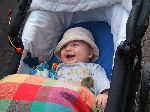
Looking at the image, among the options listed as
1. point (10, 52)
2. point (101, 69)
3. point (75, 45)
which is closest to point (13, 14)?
point (75, 45)

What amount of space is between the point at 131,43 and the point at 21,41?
73 cm

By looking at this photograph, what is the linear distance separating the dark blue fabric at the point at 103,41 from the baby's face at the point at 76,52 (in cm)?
8

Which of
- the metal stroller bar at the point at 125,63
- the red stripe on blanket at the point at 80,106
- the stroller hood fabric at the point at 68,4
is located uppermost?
the stroller hood fabric at the point at 68,4

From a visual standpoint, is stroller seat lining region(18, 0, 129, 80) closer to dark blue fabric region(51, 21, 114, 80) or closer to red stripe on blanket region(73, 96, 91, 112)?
dark blue fabric region(51, 21, 114, 80)

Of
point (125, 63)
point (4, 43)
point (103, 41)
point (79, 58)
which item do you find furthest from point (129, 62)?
point (4, 43)

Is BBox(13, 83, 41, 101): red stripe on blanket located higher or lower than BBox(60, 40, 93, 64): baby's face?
lower

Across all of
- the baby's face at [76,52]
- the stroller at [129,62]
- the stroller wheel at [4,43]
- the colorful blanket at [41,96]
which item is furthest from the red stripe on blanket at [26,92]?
the stroller wheel at [4,43]

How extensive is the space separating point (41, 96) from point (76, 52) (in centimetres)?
63

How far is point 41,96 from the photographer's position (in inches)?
64.1

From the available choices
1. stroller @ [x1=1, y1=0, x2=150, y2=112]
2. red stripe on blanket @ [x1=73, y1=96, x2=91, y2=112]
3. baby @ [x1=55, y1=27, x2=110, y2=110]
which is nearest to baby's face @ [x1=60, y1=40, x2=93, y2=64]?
baby @ [x1=55, y1=27, x2=110, y2=110]

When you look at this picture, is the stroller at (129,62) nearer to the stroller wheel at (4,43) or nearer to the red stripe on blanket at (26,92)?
the red stripe on blanket at (26,92)

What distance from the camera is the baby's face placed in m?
2.21

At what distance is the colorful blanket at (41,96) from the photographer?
1.58m

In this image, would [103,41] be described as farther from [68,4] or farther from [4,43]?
[4,43]
